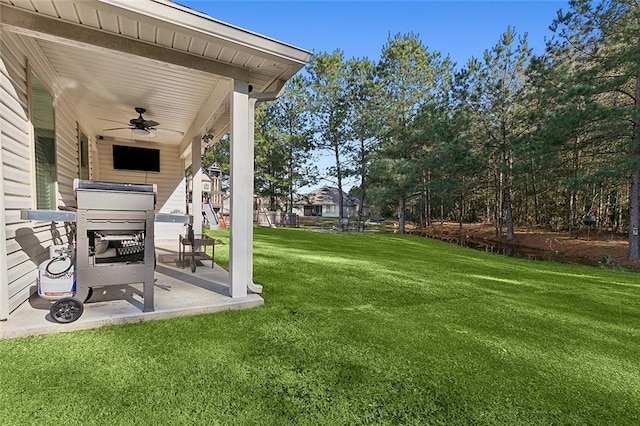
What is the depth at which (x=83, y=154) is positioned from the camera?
225 inches

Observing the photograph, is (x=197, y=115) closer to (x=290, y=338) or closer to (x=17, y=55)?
(x=17, y=55)

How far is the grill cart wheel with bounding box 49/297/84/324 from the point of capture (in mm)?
2342

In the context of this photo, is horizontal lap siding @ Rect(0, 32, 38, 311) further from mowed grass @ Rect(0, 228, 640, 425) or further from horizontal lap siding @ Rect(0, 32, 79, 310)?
mowed grass @ Rect(0, 228, 640, 425)

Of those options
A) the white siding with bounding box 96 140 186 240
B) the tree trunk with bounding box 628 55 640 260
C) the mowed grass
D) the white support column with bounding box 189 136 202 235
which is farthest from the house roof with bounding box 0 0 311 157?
the tree trunk with bounding box 628 55 640 260

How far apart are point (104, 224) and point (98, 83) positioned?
2.52 metres

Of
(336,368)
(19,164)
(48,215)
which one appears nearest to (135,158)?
(19,164)

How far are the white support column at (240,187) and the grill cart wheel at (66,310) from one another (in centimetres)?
126

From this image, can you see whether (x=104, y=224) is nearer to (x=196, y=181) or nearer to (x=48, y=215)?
(x=48, y=215)

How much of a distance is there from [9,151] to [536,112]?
14484 mm

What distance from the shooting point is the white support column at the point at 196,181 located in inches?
242

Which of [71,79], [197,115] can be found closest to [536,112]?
[197,115]

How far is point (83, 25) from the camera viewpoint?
7.78ft

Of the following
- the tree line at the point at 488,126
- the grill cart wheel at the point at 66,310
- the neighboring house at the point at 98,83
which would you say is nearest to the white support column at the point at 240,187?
the neighboring house at the point at 98,83

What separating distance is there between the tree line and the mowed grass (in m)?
9.40
